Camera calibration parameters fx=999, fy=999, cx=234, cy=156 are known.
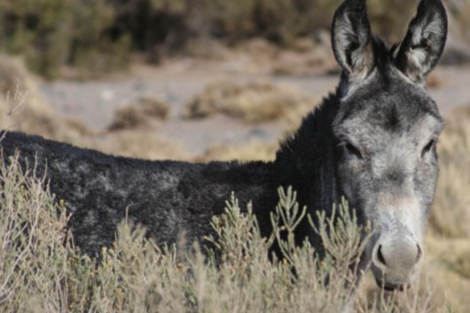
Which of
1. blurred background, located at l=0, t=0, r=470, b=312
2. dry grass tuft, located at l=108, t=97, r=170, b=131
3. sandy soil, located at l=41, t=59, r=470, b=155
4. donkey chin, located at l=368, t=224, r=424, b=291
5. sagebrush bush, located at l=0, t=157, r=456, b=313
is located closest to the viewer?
sagebrush bush, located at l=0, t=157, r=456, b=313

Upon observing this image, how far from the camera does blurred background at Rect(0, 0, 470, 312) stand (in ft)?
57.8

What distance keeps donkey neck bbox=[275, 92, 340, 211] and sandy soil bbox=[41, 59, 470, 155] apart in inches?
446

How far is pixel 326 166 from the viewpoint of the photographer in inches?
243

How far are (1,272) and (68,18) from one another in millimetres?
27596

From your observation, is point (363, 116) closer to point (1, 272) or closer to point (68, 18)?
point (1, 272)

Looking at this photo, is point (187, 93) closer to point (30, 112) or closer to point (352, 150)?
point (30, 112)

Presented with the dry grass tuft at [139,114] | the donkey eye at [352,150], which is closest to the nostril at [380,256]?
the donkey eye at [352,150]

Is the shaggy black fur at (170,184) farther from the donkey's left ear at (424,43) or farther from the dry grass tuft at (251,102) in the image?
the dry grass tuft at (251,102)

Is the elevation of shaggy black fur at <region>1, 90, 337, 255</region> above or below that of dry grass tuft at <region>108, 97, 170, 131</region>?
below

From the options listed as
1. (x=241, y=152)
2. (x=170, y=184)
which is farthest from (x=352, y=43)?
(x=241, y=152)

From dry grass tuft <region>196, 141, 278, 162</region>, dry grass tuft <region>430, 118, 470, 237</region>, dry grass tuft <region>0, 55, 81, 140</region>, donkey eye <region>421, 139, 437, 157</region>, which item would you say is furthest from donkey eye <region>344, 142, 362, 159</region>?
dry grass tuft <region>196, 141, 278, 162</region>

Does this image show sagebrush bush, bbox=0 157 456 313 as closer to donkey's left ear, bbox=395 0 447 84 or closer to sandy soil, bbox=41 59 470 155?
donkey's left ear, bbox=395 0 447 84

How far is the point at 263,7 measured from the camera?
35.9 m

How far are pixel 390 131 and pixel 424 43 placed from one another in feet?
2.48
